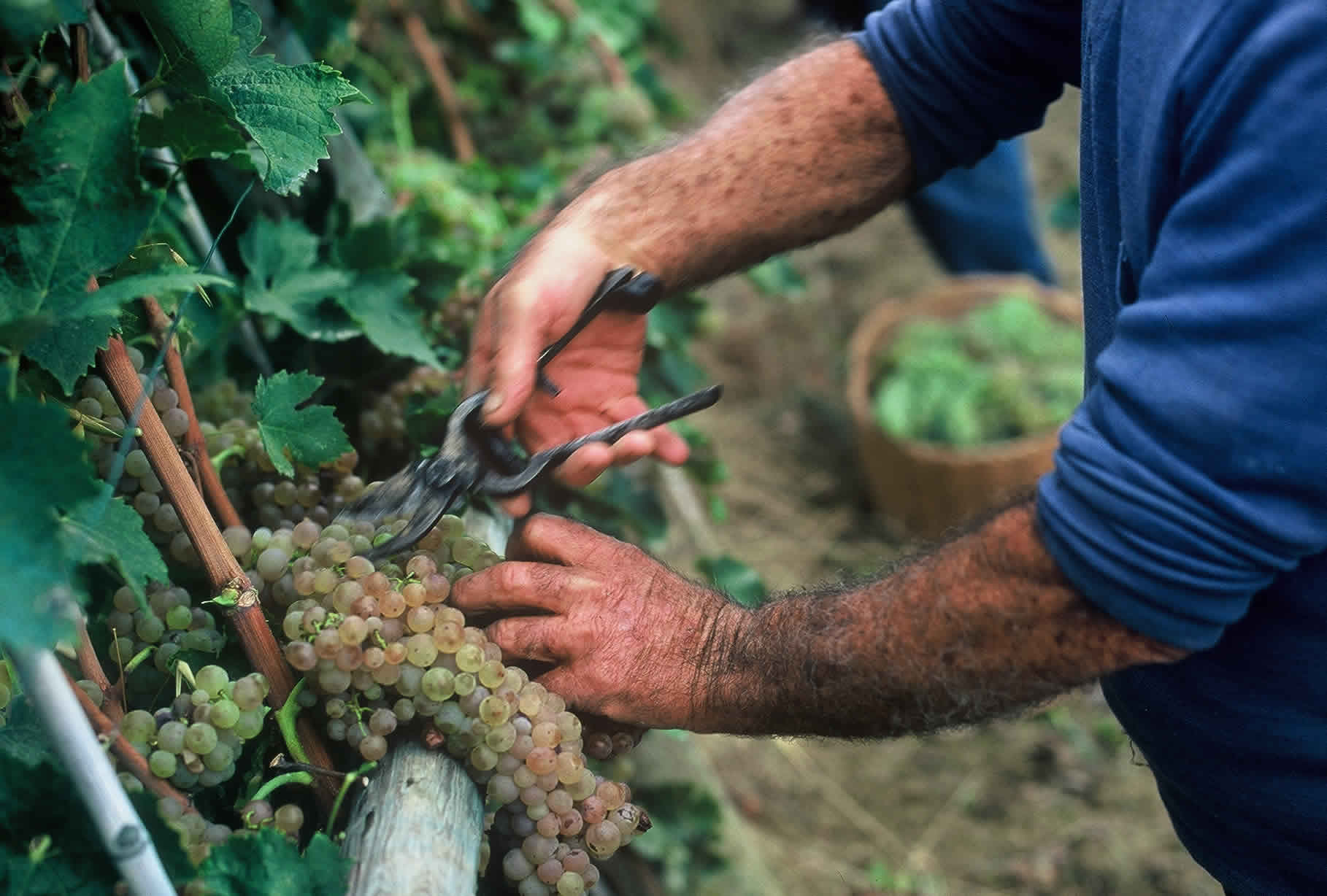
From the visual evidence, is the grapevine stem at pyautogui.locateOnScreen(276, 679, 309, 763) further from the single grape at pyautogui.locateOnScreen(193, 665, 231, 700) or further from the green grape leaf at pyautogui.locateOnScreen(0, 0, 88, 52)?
the green grape leaf at pyautogui.locateOnScreen(0, 0, 88, 52)

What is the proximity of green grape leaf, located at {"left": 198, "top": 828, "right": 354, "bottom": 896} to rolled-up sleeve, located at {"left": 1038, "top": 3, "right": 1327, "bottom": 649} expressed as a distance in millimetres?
693

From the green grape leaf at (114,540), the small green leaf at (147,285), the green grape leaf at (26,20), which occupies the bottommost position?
the green grape leaf at (114,540)

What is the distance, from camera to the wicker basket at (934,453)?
3594 millimetres

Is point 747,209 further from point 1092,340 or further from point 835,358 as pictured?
point 835,358

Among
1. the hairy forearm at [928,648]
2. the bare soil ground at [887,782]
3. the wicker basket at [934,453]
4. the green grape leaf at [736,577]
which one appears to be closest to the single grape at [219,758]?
the hairy forearm at [928,648]

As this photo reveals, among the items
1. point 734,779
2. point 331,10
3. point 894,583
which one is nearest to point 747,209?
point 894,583

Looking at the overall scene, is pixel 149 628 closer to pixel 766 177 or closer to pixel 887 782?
pixel 766 177

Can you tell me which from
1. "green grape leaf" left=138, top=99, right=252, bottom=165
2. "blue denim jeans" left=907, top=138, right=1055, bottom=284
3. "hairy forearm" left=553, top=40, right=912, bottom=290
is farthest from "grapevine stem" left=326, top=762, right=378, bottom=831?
"blue denim jeans" left=907, top=138, right=1055, bottom=284

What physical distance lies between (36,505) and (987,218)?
3.81 meters

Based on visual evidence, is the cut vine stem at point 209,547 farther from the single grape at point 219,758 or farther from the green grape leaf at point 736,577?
the green grape leaf at point 736,577

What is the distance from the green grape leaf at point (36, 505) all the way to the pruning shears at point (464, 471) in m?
0.38

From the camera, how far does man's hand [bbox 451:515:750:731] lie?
113cm

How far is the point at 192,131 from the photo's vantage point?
0.99 meters

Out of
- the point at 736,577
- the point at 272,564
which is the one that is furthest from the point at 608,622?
the point at 736,577
